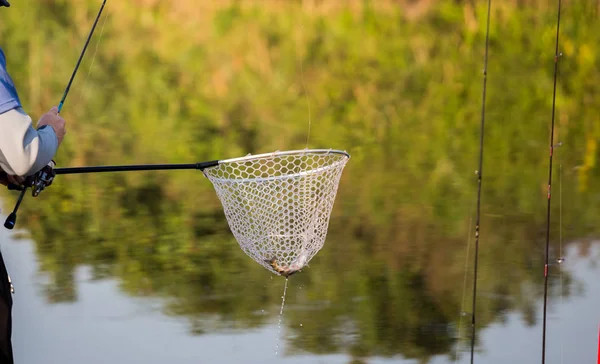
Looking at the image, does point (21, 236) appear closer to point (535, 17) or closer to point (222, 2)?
point (222, 2)

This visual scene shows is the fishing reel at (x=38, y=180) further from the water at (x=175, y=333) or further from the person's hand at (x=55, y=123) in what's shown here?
the water at (x=175, y=333)

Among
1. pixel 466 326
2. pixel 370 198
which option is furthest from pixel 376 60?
pixel 466 326

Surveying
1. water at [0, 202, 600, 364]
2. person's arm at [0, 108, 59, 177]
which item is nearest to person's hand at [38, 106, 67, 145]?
person's arm at [0, 108, 59, 177]

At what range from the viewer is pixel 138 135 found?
24.1 feet

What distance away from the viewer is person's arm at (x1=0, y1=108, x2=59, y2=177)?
2.10 metres

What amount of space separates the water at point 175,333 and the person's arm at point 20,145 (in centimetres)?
183

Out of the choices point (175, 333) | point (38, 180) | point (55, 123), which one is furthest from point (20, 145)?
point (175, 333)

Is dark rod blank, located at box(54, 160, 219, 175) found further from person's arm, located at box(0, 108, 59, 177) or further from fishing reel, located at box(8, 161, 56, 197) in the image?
person's arm, located at box(0, 108, 59, 177)

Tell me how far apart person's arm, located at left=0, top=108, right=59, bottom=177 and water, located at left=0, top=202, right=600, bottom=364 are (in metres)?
1.83

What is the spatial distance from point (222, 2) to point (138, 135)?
2889 mm

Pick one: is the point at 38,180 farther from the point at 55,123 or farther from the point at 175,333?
the point at 175,333

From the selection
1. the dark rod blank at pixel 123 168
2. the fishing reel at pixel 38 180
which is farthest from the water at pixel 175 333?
the fishing reel at pixel 38 180

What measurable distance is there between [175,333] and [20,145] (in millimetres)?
2128

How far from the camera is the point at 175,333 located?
4.13m
